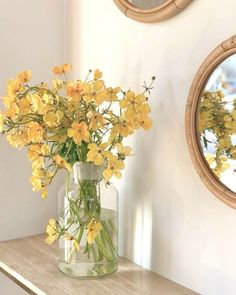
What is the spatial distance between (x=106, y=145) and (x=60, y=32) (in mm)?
664

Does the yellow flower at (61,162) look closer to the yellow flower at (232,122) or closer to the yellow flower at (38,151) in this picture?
the yellow flower at (38,151)

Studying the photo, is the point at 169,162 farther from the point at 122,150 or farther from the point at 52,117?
the point at 52,117

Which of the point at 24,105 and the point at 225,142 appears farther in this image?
the point at 24,105

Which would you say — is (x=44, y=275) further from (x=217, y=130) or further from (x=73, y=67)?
(x=73, y=67)

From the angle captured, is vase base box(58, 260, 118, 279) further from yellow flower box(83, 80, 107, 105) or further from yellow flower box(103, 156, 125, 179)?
yellow flower box(83, 80, 107, 105)

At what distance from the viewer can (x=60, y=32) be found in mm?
1684

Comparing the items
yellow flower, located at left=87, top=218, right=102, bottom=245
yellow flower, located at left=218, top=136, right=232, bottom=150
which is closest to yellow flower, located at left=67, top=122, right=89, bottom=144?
yellow flower, located at left=87, top=218, right=102, bottom=245

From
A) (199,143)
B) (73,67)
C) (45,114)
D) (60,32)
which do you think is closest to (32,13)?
(60,32)

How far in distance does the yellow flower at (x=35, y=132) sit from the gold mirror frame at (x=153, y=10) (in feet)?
1.41

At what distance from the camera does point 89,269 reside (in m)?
1.30

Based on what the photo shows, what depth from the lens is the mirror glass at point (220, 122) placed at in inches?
41.8

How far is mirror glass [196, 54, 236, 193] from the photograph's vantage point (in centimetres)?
106

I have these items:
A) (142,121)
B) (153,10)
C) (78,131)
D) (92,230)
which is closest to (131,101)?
(142,121)

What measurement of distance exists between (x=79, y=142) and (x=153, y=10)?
420mm
